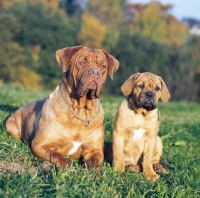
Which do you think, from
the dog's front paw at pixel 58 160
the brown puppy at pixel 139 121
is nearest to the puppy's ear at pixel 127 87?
the brown puppy at pixel 139 121

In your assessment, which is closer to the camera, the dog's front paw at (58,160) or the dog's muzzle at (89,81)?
the dog's front paw at (58,160)

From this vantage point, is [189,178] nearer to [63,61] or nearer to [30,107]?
[63,61]

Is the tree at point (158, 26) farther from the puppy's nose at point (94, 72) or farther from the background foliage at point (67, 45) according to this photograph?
the puppy's nose at point (94, 72)

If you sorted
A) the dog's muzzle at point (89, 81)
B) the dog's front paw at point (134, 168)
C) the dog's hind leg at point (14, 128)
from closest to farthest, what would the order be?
the dog's muzzle at point (89, 81) → the dog's front paw at point (134, 168) → the dog's hind leg at point (14, 128)

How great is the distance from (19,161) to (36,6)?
30836mm

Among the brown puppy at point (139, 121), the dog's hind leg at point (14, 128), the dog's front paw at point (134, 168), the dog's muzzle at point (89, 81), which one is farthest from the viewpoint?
the dog's hind leg at point (14, 128)

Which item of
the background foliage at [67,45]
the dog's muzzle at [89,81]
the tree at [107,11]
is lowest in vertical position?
the background foliage at [67,45]

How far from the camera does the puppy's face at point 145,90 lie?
468cm

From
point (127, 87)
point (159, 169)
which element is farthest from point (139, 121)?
point (159, 169)

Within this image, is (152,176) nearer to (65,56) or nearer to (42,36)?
(65,56)

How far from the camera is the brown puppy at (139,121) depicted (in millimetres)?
4734

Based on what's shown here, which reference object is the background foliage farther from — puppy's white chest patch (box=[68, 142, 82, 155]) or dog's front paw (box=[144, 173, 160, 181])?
puppy's white chest patch (box=[68, 142, 82, 155])

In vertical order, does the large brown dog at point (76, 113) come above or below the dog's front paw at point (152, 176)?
above

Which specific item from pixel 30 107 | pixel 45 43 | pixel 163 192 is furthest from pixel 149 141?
pixel 45 43
